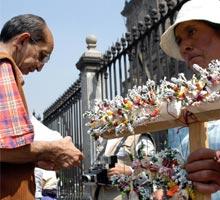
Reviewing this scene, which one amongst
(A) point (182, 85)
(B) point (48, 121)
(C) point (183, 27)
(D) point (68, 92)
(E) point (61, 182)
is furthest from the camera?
(B) point (48, 121)

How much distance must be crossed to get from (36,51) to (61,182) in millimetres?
6368

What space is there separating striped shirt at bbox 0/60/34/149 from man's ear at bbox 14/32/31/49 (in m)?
0.42

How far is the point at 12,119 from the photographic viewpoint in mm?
1986

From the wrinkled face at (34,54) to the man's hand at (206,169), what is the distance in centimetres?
103

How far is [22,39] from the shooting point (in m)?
2.42

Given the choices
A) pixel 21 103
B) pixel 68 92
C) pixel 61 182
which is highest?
pixel 68 92

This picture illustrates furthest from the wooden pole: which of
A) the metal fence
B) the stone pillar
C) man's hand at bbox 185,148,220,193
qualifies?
the stone pillar

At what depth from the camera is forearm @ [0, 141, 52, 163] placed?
6.54 feet

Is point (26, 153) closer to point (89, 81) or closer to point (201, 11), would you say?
point (201, 11)

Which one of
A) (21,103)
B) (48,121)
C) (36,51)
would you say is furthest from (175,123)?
(48,121)

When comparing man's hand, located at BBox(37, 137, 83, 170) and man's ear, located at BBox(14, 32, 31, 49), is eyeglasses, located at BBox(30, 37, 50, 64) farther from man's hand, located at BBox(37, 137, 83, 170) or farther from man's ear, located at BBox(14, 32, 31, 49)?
man's hand, located at BBox(37, 137, 83, 170)

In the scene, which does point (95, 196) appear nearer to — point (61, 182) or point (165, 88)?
point (165, 88)

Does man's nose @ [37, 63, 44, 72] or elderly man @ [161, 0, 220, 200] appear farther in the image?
man's nose @ [37, 63, 44, 72]

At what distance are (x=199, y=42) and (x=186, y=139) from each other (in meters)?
0.45
